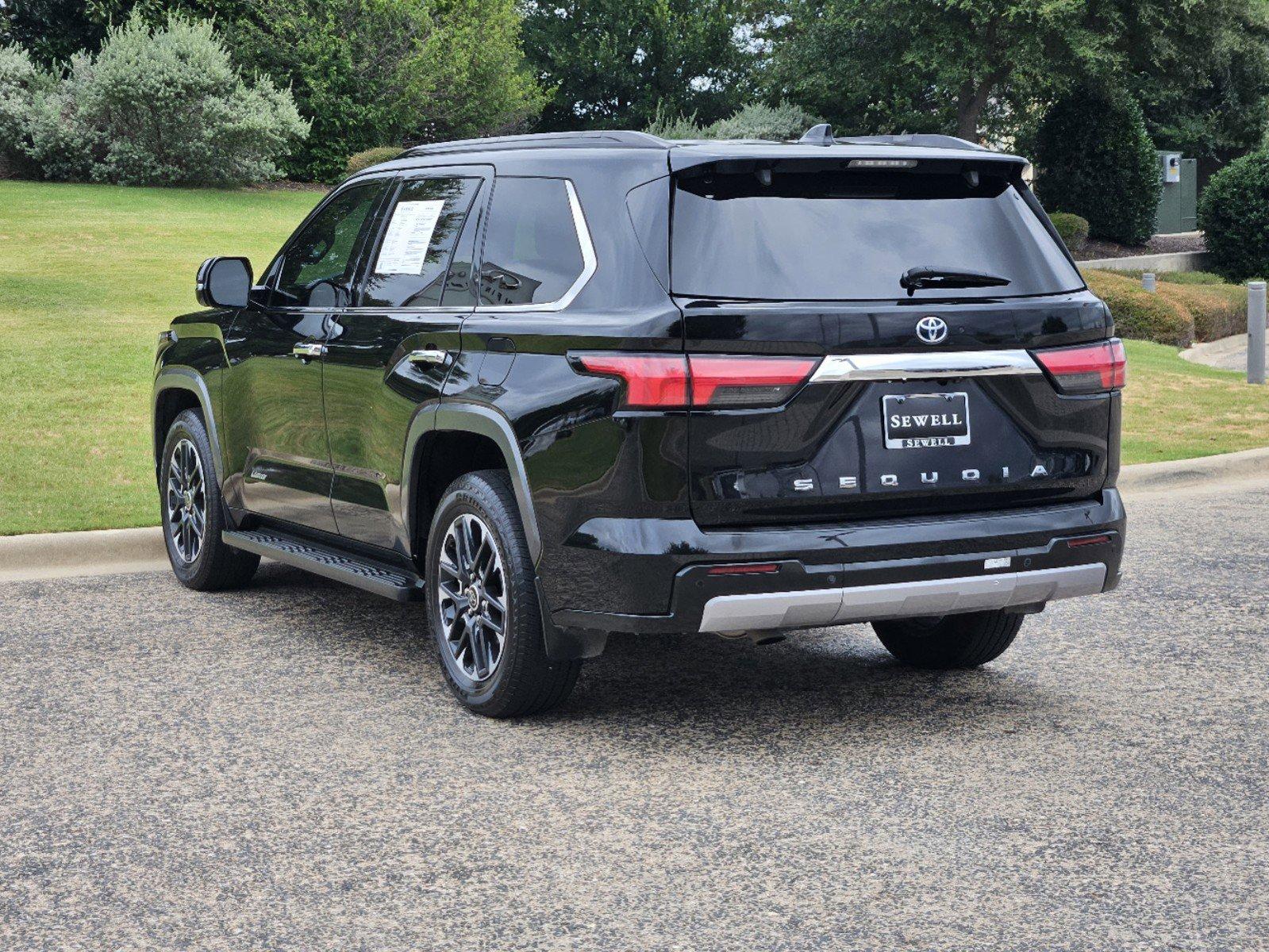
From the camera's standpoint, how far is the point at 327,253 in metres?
6.64

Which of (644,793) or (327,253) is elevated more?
(327,253)

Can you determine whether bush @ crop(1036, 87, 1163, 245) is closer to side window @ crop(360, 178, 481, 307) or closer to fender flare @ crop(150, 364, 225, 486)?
fender flare @ crop(150, 364, 225, 486)

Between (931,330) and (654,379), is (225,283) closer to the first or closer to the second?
(654,379)

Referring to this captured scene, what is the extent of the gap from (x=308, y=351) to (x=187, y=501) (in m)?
1.68

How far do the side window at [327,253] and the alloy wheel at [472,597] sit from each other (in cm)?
138

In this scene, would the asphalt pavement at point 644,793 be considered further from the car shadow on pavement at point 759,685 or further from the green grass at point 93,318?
the green grass at point 93,318

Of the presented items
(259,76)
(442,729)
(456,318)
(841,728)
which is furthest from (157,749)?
(259,76)

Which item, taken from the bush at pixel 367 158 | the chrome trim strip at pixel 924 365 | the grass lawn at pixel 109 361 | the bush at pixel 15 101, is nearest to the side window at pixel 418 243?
the chrome trim strip at pixel 924 365

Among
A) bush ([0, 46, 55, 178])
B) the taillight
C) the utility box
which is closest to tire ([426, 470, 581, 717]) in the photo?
the taillight

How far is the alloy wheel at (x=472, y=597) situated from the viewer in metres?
5.32

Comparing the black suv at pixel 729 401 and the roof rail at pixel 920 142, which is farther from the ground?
the roof rail at pixel 920 142

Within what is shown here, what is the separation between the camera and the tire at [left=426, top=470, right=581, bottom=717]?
16.8 ft

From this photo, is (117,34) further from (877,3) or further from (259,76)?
(877,3)

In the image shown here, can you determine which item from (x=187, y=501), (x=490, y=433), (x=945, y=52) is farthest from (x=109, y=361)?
(x=945, y=52)
